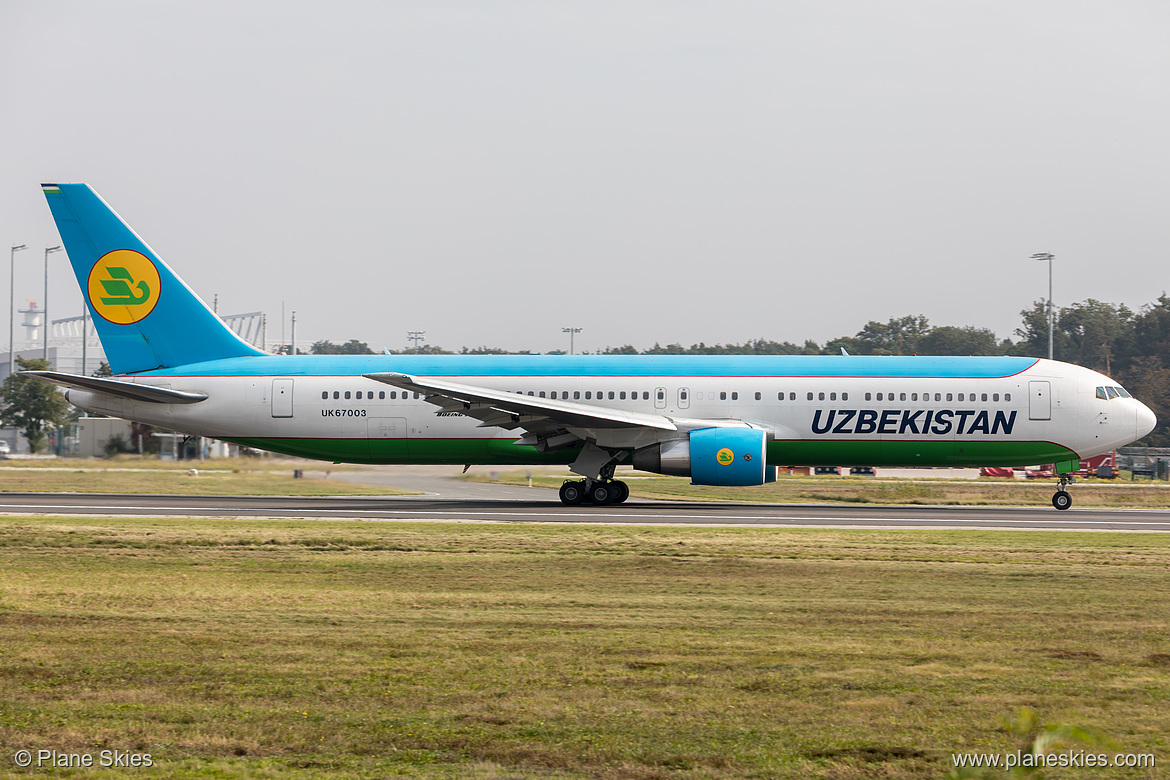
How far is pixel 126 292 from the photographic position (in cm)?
2834

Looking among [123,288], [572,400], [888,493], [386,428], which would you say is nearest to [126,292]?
[123,288]

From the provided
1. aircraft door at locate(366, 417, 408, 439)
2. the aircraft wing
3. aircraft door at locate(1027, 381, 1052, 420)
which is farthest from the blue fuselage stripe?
the aircraft wing

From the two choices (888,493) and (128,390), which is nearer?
(128,390)

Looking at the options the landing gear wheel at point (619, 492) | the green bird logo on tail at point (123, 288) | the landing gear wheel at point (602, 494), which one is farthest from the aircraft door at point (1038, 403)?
the green bird logo on tail at point (123, 288)

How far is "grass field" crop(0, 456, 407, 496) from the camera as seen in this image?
28.5 metres

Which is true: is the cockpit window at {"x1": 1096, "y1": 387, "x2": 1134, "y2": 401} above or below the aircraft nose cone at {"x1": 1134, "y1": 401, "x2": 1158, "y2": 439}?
above

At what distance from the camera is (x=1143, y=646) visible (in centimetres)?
941

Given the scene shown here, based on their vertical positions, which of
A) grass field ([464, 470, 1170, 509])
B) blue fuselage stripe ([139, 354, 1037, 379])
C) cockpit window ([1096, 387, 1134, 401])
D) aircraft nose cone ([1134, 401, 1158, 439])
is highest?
blue fuselage stripe ([139, 354, 1037, 379])

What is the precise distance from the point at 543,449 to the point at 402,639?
17.0 metres

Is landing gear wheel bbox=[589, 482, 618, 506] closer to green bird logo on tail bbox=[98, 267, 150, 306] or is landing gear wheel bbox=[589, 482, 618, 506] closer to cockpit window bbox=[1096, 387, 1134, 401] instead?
cockpit window bbox=[1096, 387, 1134, 401]

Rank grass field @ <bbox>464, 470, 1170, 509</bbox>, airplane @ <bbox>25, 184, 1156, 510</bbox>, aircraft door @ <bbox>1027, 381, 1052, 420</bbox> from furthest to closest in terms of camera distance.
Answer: grass field @ <bbox>464, 470, 1170, 509</bbox>
aircraft door @ <bbox>1027, 381, 1052, 420</bbox>
airplane @ <bbox>25, 184, 1156, 510</bbox>

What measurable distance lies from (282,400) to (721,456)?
38.1 feet

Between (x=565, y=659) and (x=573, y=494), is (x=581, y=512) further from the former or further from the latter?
(x=565, y=659)

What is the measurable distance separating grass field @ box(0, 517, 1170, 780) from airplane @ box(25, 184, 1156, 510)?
1054 cm
